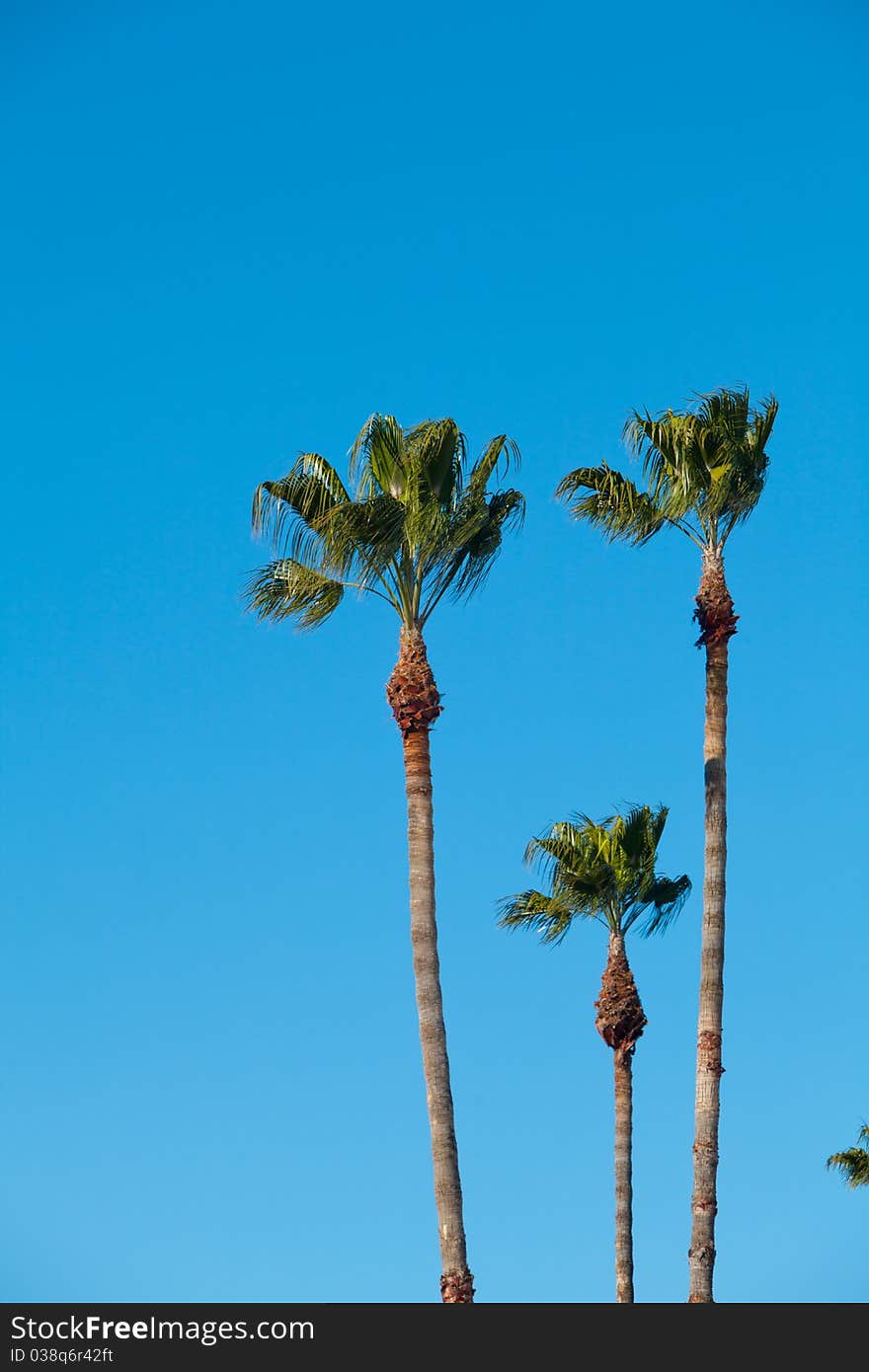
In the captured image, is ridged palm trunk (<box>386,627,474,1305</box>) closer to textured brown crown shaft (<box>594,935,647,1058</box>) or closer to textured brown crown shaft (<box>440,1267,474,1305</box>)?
textured brown crown shaft (<box>440,1267,474,1305</box>)

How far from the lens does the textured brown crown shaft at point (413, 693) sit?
2598 cm

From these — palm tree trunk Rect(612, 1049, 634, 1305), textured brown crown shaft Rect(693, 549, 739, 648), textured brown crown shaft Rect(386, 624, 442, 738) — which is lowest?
palm tree trunk Rect(612, 1049, 634, 1305)

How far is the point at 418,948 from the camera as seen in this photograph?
2484cm

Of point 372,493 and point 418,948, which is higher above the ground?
point 372,493

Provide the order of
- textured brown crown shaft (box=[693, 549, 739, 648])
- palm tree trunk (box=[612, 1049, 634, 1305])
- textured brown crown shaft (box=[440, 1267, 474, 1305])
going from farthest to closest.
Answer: palm tree trunk (box=[612, 1049, 634, 1305])
textured brown crown shaft (box=[693, 549, 739, 648])
textured brown crown shaft (box=[440, 1267, 474, 1305])

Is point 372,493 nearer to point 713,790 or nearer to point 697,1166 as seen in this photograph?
point 713,790

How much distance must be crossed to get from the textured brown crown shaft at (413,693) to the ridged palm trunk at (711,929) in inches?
181

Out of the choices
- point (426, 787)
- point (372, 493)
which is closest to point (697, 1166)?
point (426, 787)

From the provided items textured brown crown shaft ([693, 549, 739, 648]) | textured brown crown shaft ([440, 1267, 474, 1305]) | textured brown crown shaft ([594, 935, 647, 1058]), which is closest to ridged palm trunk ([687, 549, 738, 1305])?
textured brown crown shaft ([693, 549, 739, 648])

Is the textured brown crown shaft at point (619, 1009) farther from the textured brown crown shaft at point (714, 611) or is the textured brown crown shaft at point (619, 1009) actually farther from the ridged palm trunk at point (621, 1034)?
the textured brown crown shaft at point (714, 611)

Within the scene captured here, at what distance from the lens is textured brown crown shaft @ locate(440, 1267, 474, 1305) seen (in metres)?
22.7

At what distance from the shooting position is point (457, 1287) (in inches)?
898
